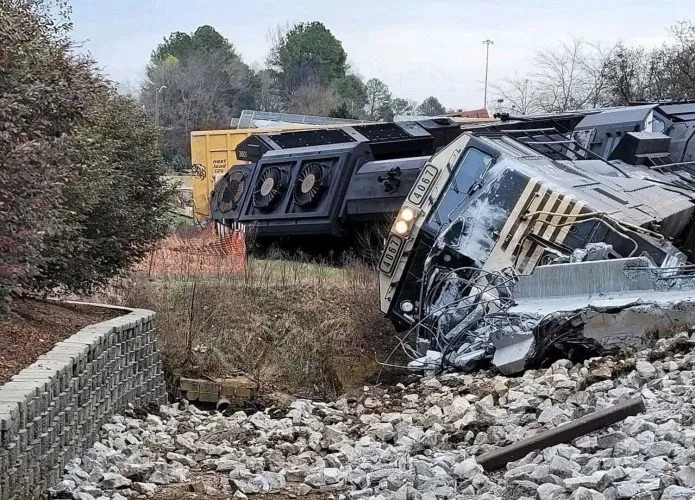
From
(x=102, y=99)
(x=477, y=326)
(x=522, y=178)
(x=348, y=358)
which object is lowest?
(x=348, y=358)

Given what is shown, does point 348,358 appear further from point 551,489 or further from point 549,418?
point 551,489

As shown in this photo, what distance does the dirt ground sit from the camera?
23.1 ft

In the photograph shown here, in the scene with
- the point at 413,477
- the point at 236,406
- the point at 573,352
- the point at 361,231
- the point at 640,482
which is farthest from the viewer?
the point at 361,231

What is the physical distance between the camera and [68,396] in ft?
22.2

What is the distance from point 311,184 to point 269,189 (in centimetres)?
118

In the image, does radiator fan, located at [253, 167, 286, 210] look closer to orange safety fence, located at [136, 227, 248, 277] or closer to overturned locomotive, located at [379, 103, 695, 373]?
orange safety fence, located at [136, 227, 248, 277]

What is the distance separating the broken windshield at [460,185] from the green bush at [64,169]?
3.40 meters

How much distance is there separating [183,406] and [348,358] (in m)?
3.97

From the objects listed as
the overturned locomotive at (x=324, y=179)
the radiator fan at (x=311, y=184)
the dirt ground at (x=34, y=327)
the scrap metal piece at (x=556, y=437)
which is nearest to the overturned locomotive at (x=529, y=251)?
the scrap metal piece at (x=556, y=437)

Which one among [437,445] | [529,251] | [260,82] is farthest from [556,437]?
[260,82]

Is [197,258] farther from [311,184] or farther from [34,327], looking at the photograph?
[34,327]

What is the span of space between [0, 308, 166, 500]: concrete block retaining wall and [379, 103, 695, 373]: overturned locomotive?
3389 millimetres

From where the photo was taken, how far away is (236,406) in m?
11.9

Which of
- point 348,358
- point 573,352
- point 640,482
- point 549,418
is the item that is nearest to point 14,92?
point 549,418
